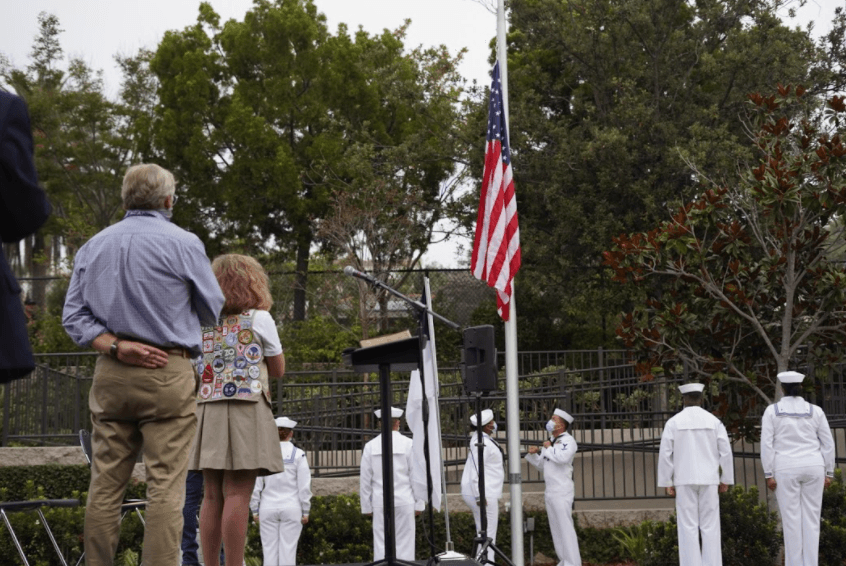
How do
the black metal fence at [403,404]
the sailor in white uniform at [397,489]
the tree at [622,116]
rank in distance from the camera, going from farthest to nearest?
the tree at [622,116], the black metal fence at [403,404], the sailor in white uniform at [397,489]

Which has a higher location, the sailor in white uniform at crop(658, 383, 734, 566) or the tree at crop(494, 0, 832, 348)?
the tree at crop(494, 0, 832, 348)

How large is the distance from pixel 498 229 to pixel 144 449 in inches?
255

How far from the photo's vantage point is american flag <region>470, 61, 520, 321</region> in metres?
10.6

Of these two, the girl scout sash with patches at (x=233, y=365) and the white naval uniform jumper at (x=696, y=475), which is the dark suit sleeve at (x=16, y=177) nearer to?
the girl scout sash with patches at (x=233, y=365)

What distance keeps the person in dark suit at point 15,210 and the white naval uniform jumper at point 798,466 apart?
9.52 metres

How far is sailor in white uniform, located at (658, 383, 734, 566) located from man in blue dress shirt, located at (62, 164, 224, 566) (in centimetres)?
758

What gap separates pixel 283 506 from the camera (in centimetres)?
1123

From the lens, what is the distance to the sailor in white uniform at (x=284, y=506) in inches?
443

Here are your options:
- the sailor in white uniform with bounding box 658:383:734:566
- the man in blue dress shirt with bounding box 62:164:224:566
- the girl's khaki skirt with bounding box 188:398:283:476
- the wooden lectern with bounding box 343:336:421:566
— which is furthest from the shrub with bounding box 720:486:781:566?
the man in blue dress shirt with bounding box 62:164:224:566

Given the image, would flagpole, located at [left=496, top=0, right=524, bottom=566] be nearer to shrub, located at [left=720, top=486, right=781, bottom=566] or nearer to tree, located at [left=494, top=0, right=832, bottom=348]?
shrub, located at [left=720, top=486, right=781, bottom=566]

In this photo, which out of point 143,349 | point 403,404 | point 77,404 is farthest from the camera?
point 403,404

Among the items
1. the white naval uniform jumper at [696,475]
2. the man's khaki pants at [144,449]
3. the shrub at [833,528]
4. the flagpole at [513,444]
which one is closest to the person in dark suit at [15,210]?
the man's khaki pants at [144,449]

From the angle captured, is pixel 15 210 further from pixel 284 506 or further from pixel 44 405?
pixel 44 405

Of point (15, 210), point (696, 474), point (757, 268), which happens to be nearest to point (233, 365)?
point (15, 210)
